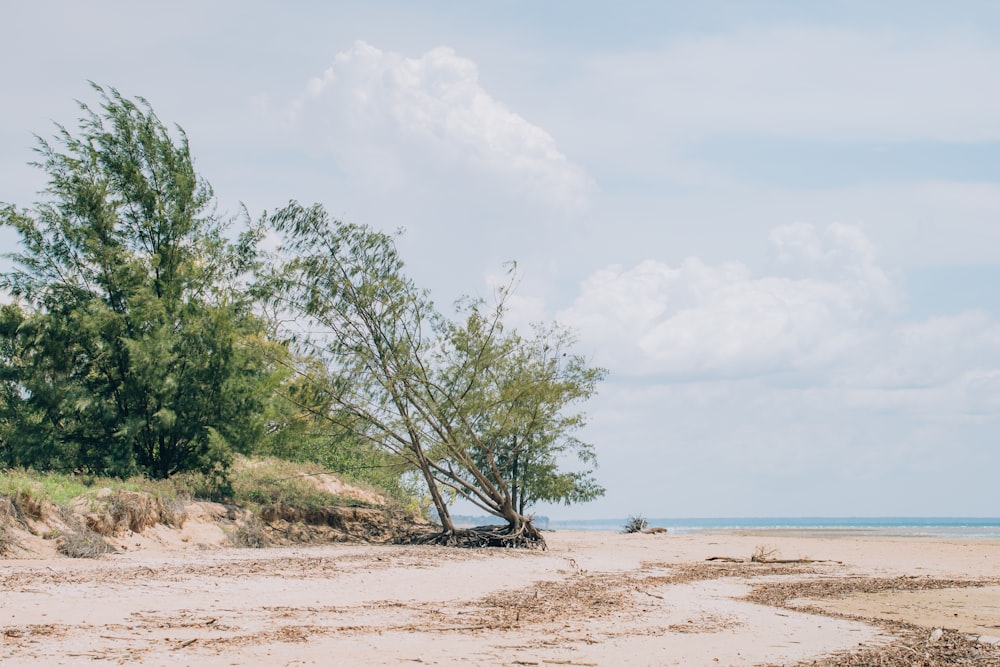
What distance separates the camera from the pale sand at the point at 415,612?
318 inches

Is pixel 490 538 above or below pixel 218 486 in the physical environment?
below

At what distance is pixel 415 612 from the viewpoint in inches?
417

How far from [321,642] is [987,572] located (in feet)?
52.2

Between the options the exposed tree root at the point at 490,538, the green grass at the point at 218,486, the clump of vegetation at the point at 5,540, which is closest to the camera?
the clump of vegetation at the point at 5,540

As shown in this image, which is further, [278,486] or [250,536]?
[278,486]

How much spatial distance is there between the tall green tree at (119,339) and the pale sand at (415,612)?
5297 millimetres

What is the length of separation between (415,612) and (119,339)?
48.3ft

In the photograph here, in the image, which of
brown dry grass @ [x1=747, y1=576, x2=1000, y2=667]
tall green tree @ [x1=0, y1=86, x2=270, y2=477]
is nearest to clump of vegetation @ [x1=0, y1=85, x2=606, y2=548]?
tall green tree @ [x1=0, y1=86, x2=270, y2=477]

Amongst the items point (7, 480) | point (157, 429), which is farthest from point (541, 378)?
point (7, 480)

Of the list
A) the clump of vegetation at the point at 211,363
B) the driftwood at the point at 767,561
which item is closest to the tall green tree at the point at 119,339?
the clump of vegetation at the point at 211,363

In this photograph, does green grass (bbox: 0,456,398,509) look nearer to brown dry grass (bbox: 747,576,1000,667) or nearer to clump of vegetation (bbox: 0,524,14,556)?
clump of vegetation (bbox: 0,524,14,556)

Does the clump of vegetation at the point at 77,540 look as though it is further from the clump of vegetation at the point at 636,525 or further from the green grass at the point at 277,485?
the clump of vegetation at the point at 636,525

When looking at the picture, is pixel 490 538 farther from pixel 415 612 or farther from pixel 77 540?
pixel 415 612

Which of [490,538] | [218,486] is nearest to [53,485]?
[218,486]
